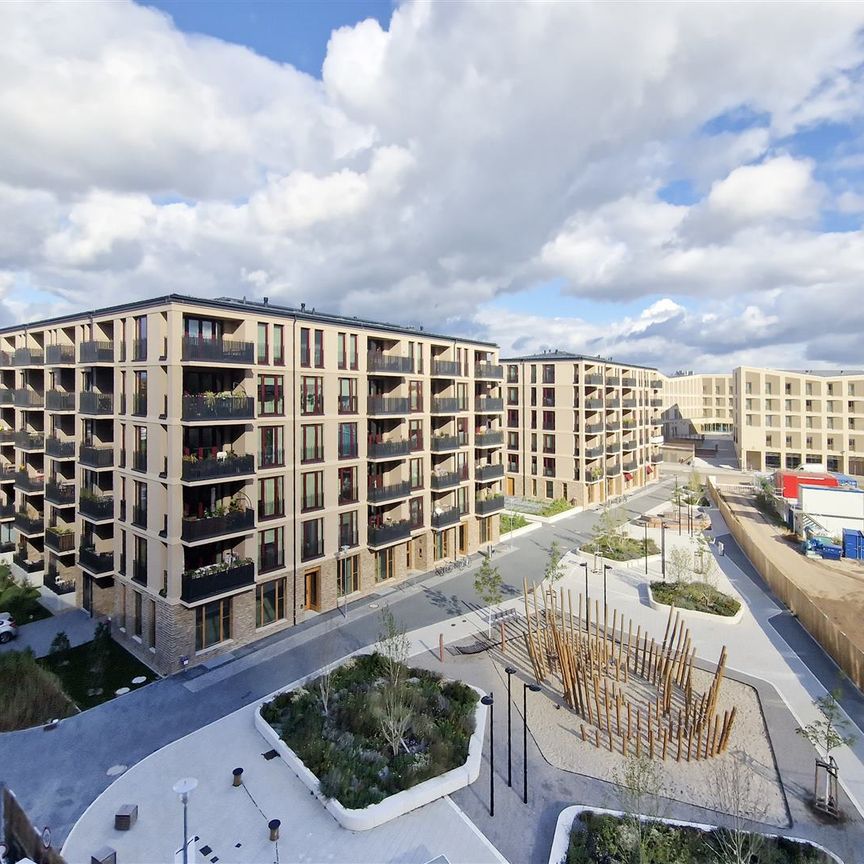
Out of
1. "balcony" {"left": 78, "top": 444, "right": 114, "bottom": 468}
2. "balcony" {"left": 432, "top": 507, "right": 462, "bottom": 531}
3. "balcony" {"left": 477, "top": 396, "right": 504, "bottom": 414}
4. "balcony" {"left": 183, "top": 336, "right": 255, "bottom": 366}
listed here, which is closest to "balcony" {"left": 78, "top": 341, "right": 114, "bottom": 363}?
"balcony" {"left": 78, "top": 444, "right": 114, "bottom": 468}

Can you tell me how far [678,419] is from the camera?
114m

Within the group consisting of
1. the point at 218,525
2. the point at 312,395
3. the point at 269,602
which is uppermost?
the point at 312,395

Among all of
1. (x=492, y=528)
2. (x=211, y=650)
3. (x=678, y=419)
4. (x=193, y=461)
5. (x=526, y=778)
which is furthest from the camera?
(x=678, y=419)

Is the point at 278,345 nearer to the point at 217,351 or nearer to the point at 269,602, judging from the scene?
the point at 217,351

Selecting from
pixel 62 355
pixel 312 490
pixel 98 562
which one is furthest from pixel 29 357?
pixel 312 490

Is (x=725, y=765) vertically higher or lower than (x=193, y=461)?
lower

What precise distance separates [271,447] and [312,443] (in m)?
2.45

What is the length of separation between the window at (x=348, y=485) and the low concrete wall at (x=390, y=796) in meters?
13.3

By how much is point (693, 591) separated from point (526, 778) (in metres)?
18.3

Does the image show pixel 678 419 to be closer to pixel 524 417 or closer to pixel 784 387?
pixel 784 387

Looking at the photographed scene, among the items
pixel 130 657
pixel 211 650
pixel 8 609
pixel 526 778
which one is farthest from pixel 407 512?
pixel 8 609

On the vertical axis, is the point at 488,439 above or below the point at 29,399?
below

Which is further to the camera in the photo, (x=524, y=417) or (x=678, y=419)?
(x=678, y=419)

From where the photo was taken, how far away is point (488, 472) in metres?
39.5
